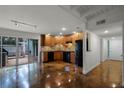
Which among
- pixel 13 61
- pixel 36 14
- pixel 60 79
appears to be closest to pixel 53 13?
pixel 36 14

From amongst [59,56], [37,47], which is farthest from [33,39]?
[59,56]

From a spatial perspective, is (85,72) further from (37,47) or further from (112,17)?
(37,47)

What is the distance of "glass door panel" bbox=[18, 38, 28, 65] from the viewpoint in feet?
24.7

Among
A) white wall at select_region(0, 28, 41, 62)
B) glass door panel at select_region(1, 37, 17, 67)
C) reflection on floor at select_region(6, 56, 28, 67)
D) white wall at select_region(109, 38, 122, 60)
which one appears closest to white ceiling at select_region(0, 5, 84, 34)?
white wall at select_region(0, 28, 41, 62)

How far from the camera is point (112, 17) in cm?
399

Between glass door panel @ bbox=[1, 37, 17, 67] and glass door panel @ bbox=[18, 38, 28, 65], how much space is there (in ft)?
1.23

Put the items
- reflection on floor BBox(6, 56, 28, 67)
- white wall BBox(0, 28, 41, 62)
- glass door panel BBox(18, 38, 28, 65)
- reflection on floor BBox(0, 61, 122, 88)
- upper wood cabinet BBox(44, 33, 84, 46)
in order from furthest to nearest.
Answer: upper wood cabinet BBox(44, 33, 84, 46)
glass door panel BBox(18, 38, 28, 65)
reflection on floor BBox(6, 56, 28, 67)
white wall BBox(0, 28, 41, 62)
reflection on floor BBox(0, 61, 122, 88)

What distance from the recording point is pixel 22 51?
781 cm

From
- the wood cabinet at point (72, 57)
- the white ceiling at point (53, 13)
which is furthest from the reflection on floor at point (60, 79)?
the wood cabinet at point (72, 57)

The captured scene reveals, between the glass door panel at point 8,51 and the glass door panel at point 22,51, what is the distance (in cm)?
37

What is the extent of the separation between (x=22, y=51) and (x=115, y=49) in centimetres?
795

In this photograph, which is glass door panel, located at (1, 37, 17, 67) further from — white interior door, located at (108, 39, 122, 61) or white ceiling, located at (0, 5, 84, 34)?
A: white interior door, located at (108, 39, 122, 61)

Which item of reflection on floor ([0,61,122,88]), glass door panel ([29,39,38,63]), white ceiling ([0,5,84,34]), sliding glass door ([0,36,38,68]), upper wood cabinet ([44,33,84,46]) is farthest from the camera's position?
upper wood cabinet ([44,33,84,46])
